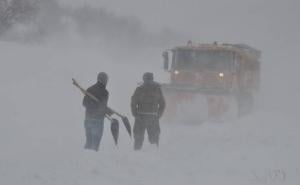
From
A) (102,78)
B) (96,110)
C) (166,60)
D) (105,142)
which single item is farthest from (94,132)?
(166,60)

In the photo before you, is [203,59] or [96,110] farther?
[203,59]

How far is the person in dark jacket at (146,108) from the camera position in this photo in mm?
12938

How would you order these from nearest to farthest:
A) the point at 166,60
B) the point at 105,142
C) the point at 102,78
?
the point at 102,78 < the point at 105,142 < the point at 166,60

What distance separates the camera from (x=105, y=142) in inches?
615

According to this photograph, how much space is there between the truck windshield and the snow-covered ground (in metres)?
1.96

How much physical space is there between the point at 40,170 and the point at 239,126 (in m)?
10.3

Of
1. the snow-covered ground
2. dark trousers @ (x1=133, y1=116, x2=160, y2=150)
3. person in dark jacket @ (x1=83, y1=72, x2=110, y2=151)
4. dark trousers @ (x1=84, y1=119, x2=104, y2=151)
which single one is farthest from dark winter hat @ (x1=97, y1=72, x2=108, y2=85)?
dark trousers @ (x1=133, y1=116, x2=160, y2=150)

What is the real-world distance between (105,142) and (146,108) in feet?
9.67

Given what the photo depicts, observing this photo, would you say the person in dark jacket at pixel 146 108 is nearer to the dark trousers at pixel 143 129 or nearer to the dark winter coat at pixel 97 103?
the dark trousers at pixel 143 129

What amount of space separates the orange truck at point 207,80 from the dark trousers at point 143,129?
6.79m

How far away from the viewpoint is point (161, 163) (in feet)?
34.7

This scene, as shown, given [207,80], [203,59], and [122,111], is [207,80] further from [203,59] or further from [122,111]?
[122,111]

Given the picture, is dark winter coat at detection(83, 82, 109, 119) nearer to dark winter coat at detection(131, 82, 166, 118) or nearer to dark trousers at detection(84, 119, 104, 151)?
dark trousers at detection(84, 119, 104, 151)

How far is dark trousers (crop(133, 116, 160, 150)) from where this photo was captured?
42.4ft
